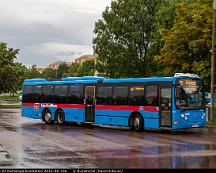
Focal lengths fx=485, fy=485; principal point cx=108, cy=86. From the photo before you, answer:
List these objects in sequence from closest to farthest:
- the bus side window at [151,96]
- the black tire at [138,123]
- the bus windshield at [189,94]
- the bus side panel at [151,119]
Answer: the bus windshield at [189,94], the bus side panel at [151,119], the bus side window at [151,96], the black tire at [138,123]

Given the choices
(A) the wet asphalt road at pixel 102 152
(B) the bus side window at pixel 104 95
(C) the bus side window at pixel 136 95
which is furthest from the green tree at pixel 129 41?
(A) the wet asphalt road at pixel 102 152

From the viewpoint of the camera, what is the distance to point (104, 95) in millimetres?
27391

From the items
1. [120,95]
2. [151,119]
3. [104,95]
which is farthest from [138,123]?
[104,95]

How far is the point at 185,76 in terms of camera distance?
2384 centimetres

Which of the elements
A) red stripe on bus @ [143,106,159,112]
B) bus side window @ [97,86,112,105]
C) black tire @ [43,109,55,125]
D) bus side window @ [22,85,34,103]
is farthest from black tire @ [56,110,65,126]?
red stripe on bus @ [143,106,159,112]

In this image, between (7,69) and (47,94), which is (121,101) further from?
(7,69)

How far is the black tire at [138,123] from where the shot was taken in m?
24.8

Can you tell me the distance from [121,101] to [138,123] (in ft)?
6.07

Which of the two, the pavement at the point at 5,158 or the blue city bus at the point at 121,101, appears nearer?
the pavement at the point at 5,158

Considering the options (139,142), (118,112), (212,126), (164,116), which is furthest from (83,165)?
(212,126)

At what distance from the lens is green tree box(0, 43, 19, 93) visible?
202ft

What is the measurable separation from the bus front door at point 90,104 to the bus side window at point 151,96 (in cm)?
444

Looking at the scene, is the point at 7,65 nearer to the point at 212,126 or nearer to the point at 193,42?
the point at 193,42

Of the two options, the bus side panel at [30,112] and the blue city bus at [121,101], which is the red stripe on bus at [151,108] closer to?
the blue city bus at [121,101]
